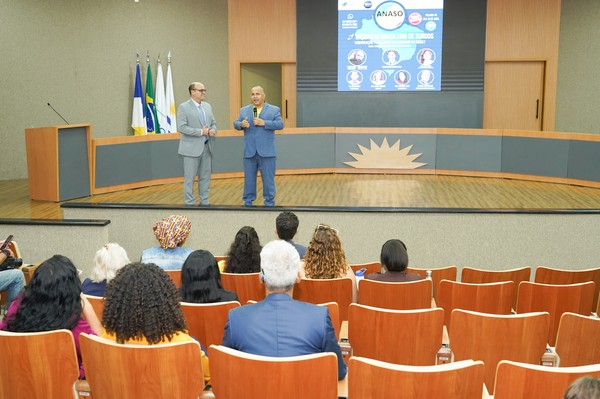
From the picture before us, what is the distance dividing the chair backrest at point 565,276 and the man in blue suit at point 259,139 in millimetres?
4138

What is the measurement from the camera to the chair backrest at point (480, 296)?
401cm

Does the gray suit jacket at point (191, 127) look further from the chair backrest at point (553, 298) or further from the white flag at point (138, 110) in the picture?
the chair backrest at point (553, 298)

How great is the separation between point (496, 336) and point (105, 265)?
2.21m

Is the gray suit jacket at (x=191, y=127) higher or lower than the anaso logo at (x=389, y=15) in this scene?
lower

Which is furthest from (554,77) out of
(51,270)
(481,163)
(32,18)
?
(51,270)

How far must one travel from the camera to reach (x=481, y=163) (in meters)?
11.8

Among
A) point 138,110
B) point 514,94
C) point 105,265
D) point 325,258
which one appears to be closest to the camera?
point 105,265

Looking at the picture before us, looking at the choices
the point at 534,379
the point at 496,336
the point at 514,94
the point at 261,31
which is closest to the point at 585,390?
the point at 534,379

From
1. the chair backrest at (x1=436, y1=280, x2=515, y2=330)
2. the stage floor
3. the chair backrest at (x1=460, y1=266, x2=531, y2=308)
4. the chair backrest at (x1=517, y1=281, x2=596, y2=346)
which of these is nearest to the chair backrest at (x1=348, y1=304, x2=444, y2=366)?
the chair backrest at (x1=436, y1=280, x2=515, y2=330)

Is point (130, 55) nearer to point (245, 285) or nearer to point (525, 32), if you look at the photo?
point (525, 32)

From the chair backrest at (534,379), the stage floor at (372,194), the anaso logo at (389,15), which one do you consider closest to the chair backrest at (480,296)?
the chair backrest at (534,379)

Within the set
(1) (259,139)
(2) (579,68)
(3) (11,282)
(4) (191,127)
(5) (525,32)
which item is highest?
(5) (525,32)

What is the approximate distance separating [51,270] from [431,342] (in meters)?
1.75

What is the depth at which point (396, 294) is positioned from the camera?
4.01 metres
